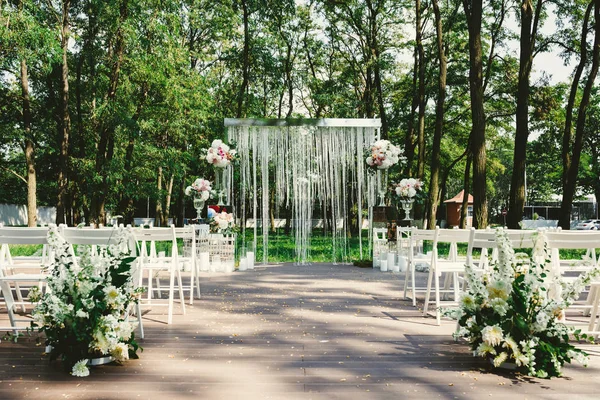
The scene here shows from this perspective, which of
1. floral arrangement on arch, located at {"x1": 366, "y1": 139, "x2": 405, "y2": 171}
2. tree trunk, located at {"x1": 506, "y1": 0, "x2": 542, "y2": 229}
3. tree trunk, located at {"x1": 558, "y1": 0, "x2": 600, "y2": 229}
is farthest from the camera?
tree trunk, located at {"x1": 558, "y1": 0, "x2": 600, "y2": 229}

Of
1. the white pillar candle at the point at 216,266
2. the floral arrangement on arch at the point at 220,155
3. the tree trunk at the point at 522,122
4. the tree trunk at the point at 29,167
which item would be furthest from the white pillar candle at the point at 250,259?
the tree trunk at the point at 29,167

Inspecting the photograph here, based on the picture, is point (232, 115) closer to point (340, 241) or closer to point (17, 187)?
point (340, 241)

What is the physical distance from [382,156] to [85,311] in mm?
7410

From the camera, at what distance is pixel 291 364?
139 inches

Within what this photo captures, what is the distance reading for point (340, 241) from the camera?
443 inches

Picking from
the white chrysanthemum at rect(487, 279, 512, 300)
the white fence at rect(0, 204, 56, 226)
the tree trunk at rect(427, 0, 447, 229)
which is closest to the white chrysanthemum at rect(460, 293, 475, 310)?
the white chrysanthemum at rect(487, 279, 512, 300)

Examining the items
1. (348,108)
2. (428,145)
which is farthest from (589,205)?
(348,108)

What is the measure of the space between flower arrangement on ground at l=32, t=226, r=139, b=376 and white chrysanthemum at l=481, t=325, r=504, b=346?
2239 millimetres

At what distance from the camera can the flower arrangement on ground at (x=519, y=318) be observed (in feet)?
11.0

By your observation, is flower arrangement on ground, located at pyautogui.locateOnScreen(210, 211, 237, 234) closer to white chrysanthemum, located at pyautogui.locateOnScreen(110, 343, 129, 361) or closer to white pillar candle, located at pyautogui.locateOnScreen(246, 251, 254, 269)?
white pillar candle, located at pyautogui.locateOnScreen(246, 251, 254, 269)

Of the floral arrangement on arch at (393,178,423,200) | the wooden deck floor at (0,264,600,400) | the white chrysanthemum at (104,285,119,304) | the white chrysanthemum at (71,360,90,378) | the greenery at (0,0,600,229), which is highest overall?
the greenery at (0,0,600,229)

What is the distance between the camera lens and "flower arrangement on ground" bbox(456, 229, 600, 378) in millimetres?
3338

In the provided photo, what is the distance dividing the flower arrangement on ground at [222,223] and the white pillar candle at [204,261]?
0.47 meters

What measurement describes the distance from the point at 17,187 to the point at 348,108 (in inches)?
949
